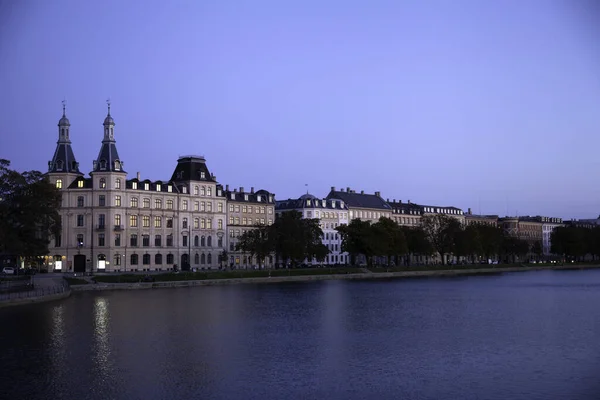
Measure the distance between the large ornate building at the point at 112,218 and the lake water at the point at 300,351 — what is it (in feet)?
189

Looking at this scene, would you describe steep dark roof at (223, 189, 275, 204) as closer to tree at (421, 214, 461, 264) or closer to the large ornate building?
the large ornate building

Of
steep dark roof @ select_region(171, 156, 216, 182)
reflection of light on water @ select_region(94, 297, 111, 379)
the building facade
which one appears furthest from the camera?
the building facade

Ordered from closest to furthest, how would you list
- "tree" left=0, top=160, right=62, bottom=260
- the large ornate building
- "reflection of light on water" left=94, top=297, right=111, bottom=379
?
"reflection of light on water" left=94, top=297, right=111, bottom=379 < "tree" left=0, top=160, right=62, bottom=260 < the large ornate building

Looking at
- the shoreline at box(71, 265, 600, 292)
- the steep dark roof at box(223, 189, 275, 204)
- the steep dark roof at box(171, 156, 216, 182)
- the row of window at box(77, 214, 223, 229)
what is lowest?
the shoreline at box(71, 265, 600, 292)

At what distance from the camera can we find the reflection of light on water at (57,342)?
34938 mm

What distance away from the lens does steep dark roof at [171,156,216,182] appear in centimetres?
14038

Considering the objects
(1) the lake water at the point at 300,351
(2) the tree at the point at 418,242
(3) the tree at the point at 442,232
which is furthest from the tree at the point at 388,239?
(1) the lake water at the point at 300,351

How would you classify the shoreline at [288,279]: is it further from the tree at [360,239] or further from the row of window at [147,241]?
the row of window at [147,241]

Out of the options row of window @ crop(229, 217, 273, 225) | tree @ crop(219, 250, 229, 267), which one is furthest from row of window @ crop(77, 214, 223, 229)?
tree @ crop(219, 250, 229, 267)

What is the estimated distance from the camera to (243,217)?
154250 mm

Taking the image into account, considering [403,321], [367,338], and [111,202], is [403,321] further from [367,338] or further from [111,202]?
[111,202]

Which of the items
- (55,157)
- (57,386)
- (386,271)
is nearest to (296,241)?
(386,271)

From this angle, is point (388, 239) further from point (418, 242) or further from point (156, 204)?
point (156, 204)

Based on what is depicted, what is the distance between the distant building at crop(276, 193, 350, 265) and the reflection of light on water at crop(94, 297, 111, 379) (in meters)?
113
